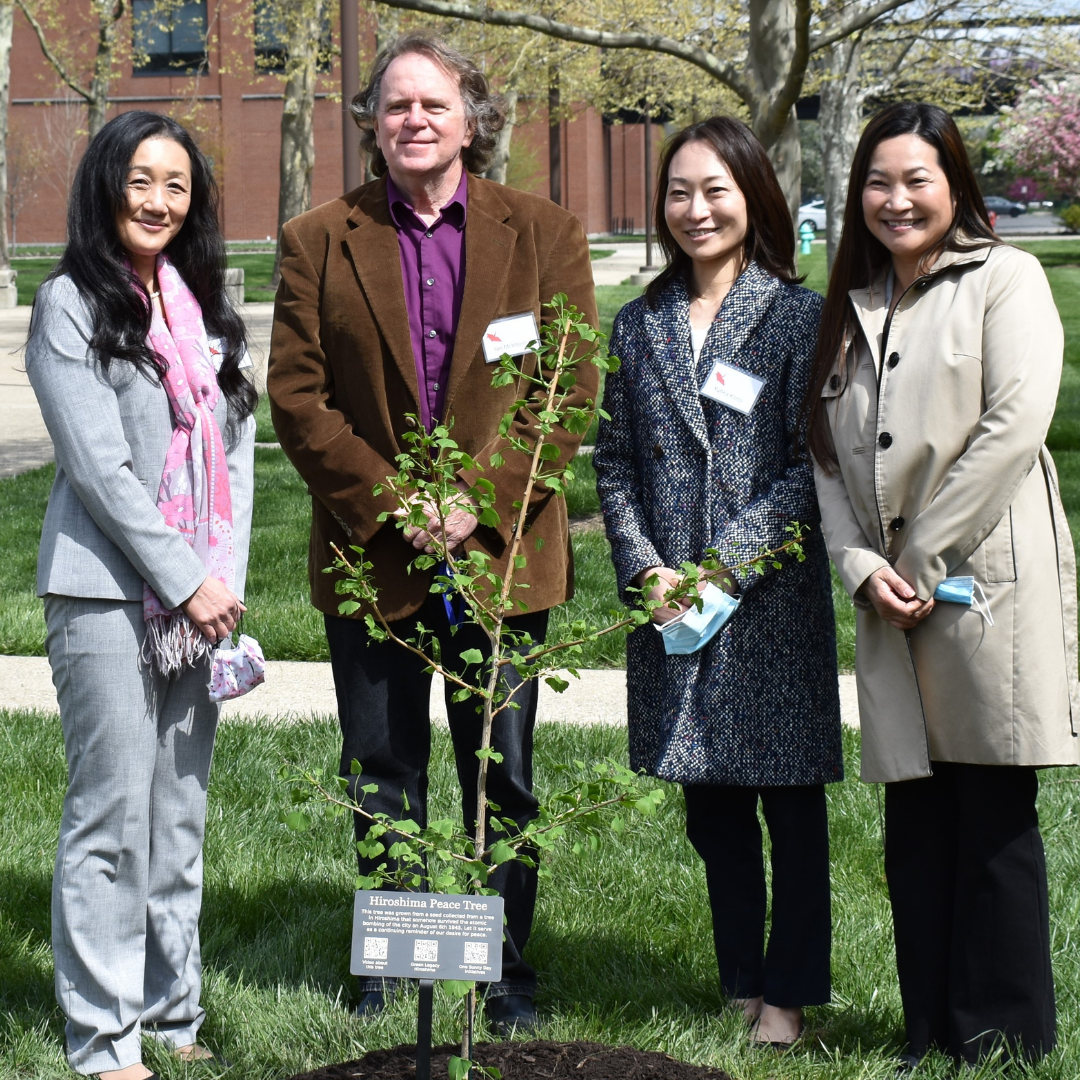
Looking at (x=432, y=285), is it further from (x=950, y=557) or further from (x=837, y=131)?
(x=837, y=131)

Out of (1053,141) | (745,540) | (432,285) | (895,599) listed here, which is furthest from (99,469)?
(1053,141)

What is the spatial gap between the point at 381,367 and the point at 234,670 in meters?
0.79

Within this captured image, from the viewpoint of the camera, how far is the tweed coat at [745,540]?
3.03 metres

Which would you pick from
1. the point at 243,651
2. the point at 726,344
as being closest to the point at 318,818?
the point at 243,651

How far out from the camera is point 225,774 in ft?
15.2

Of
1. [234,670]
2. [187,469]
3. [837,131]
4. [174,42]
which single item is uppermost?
[174,42]

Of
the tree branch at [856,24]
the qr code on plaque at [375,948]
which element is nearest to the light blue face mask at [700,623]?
the qr code on plaque at [375,948]

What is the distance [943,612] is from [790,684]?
435 mm

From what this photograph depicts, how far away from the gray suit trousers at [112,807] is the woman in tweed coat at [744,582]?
109 centimetres

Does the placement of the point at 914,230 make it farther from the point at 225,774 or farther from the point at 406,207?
the point at 225,774

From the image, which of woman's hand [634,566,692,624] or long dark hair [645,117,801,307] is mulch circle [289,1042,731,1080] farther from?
long dark hair [645,117,801,307]

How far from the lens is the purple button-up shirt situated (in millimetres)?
3174

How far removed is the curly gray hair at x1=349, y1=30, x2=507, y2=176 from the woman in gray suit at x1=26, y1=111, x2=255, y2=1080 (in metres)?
0.51

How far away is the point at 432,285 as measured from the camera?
320 centimetres
